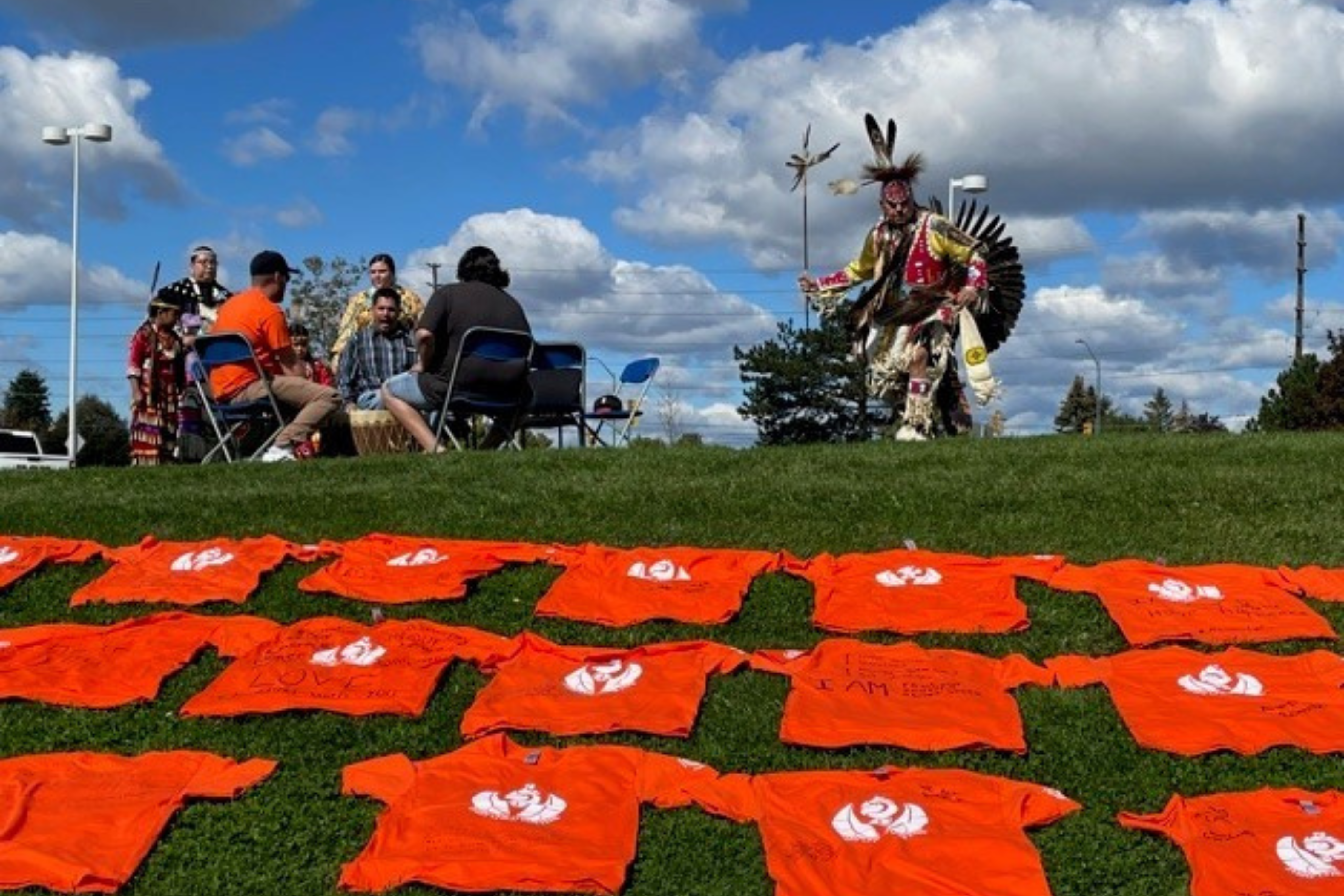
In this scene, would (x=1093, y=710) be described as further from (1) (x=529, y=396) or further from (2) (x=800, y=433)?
(2) (x=800, y=433)

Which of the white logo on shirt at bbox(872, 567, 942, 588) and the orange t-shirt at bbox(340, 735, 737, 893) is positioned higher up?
the white logo on shirt at bbox(872, 567, 942, 588)

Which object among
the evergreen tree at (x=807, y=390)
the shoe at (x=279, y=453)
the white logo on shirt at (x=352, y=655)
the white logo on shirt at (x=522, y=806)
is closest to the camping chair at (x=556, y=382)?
the shoe at (x=279, y=453)

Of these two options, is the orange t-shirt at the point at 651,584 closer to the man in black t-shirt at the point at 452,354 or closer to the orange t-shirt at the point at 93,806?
the orange t-shirt at the point at 93,806

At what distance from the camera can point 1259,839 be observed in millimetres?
4035

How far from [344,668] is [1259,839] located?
3092 mm

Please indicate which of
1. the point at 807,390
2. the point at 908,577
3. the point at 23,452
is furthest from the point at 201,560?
the point at 807,390

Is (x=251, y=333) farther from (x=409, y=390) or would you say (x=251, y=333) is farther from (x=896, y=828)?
(x=896, y=828)

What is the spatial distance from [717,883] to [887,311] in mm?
8295

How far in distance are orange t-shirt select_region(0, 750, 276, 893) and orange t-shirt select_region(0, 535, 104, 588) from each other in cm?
201

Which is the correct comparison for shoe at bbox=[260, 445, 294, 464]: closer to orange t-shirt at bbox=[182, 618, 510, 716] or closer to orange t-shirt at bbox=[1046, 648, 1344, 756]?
orange t-shirt at bbox=[182, 618, 510, 716]

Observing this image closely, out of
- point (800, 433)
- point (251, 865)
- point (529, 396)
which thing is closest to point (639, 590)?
point (251, 865)

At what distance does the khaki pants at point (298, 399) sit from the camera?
10039mm

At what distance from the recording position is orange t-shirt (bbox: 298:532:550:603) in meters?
6.16

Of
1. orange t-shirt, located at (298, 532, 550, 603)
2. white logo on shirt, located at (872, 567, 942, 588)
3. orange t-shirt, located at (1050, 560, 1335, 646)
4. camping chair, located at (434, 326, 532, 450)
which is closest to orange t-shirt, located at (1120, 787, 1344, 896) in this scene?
orange t-shirt, located at (1050, 560, 1335, 646)
